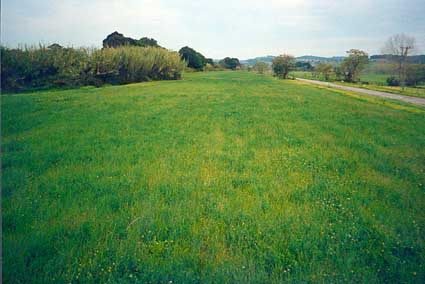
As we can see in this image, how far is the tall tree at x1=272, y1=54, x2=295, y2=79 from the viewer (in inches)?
2736

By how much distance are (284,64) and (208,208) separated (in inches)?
2875

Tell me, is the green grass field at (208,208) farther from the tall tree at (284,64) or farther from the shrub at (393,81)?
the tall tree at (284,64)

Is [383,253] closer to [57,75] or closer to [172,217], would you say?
[172,217]

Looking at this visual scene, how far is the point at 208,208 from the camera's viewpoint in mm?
4059

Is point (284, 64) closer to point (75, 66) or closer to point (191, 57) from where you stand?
point (191, 57)

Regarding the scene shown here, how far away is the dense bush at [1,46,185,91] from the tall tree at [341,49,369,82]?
44614 mm

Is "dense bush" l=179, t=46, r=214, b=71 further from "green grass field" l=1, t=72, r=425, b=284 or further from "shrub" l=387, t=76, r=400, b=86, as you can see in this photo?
"green grass field" l=1, t=72, r=425, b=284

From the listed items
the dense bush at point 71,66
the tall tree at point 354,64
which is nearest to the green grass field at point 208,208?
the dense bush at point 71,66

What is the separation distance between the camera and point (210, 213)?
12.9 feet

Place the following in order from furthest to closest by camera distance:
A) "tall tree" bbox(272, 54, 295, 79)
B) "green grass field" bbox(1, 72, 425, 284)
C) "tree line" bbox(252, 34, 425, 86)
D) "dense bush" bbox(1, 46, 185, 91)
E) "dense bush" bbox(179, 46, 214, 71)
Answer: "dense bush" bbox(179, 46, 214, 71), "tall tree" bbox(272, 54, 295, 79), "tree line" bbox(252, 34, 425, 86), "dense bush" bbox(1, 46, 185, 91), "green grass field" bbox(1, 72, 425, 284)

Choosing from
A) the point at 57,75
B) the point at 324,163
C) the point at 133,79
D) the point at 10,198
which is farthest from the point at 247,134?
the point at 133,79

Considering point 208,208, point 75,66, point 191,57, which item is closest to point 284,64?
point 191,57

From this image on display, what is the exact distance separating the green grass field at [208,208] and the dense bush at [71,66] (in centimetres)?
1827

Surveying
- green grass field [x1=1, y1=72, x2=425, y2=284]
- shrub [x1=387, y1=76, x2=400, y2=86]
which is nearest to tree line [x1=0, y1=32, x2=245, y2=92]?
green grass field [x1=1, y1=72, x2=425, y2=284]
